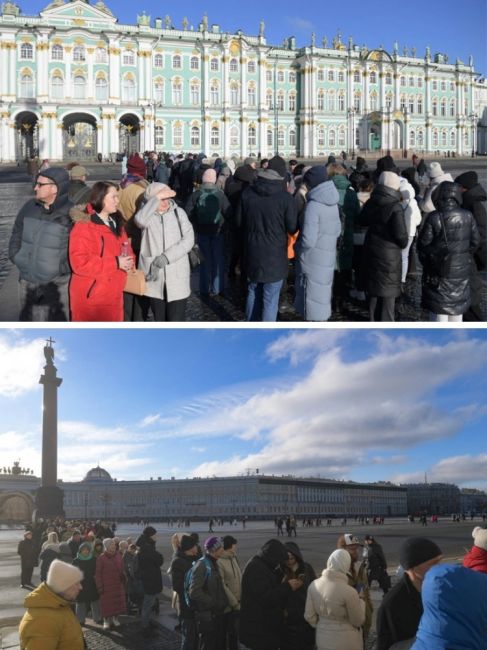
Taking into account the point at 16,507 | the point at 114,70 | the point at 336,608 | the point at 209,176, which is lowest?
the point at 336,608

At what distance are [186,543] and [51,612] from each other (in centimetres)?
88

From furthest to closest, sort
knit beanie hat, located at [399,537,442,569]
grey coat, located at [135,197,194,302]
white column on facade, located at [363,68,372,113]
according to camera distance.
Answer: white column on facade, located at [363,68,372,113] → grey coat, located at [135,197,194,302] → knit beanie hat, located at [399,537,442,569]

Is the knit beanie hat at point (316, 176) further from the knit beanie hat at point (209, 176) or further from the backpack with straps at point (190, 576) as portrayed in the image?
the backpack with straps at point (190, 576)

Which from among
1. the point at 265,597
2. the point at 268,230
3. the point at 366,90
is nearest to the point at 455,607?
the point at 265,597

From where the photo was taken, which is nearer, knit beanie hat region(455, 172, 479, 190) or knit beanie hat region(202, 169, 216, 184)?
knit beanie hat region(455, 172, 479, 190)

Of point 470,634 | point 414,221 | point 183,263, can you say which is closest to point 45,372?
point 183,263

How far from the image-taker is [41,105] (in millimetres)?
47594

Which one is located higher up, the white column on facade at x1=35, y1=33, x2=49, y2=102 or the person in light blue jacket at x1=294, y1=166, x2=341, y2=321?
the white column on facade at x1=35, y1=33, x2=49, y2=102

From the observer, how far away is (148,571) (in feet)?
14.4

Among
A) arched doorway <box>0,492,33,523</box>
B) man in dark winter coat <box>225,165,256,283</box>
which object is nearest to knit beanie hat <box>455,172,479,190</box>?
man in dark winter coat <box>225,165,256,283</box>

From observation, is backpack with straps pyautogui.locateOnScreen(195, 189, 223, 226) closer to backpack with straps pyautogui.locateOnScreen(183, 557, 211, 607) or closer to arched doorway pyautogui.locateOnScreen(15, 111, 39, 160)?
backpack with straps pyautogui.locateOnScreen(183, 557, 211, 607)

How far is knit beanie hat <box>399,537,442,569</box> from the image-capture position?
11.6 ft

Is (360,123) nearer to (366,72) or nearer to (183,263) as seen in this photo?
(366,72)

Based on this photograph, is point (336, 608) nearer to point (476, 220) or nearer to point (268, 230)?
point (268, 230)
